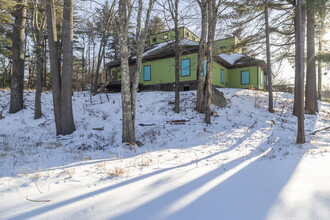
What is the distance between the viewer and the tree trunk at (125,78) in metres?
5.68

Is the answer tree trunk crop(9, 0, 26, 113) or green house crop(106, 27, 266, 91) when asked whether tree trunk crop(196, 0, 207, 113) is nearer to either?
green house crop(106, 27, 266, 91)

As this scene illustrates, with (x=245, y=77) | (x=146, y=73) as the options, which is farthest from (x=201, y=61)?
(x=245, y=77)

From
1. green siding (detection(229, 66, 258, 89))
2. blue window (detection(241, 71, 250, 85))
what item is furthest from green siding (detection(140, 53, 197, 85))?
blue window (detection(241, 71, 250, 85))

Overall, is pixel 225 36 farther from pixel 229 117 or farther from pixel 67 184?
pixel 67 184

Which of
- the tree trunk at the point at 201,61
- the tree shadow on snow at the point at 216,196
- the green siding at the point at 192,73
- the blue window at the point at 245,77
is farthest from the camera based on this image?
the blue window at the point at 245,77

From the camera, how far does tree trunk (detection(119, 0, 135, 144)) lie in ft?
18.6

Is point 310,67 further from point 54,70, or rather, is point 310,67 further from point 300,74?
point 54,70

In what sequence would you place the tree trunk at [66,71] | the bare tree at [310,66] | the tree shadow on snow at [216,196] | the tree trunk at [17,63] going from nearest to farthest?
the tree shadow on snow at [216,196]
the tree trunk at [66,71]
the tree trunk at [17,63]
the bare tree at [310,66]

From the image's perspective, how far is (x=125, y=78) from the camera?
19.3ft

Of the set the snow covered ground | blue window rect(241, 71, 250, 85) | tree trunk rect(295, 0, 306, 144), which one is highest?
blue window rect(241, 71, 250, 85)

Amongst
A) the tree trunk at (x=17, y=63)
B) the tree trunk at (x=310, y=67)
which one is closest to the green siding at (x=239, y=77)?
the tree trunk at (x=310, y=67)

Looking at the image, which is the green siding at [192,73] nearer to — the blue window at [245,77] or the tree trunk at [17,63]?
the blue window at [245,77]

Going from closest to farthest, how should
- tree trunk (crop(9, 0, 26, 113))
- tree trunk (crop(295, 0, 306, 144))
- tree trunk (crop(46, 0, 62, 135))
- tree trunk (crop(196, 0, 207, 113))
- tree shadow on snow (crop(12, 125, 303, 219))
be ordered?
tree shadow on snow (crop(12, 125, 303, 219)), tree trunk (crop(295, 0, 306, 144)), tree trunk (crop(46, 0, 62, 135)), tree trunk (crop(196, 0, 207, 113)), tree trunk (crop(9, 0, 26, 113))

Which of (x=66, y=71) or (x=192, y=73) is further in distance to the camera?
(x=192, y=73)
